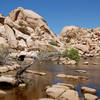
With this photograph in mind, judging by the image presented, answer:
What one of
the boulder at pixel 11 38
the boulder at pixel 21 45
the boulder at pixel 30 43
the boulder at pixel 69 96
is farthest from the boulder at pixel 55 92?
the boulder at pixel 21 45

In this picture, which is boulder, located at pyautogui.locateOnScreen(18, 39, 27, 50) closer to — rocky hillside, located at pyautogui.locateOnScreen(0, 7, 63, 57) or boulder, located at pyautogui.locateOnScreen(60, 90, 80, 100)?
rocky hillside, located at pyautogui.locateOnScreen(0, 7, 63, 57)

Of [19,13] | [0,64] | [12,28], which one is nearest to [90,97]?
[0,64]

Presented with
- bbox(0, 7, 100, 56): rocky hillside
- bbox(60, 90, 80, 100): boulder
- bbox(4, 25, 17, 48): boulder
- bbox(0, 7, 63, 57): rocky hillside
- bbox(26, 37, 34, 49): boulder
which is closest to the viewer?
bbox(60, 90, 80, 100): boulder

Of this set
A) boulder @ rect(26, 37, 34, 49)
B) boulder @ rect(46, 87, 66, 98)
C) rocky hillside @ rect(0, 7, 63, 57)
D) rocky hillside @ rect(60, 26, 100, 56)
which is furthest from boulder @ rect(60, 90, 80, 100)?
rocky hillside @ rect(60, 26, 100, 56)

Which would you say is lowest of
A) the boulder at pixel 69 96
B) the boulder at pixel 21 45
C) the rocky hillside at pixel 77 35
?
the boulder at pixel 69 96

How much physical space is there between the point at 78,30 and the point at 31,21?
140ft

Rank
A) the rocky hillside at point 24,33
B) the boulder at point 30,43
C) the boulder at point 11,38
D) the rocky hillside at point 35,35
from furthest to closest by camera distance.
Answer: the boulder at point 30,43 → the rocky hillside at point 35,35 → the rocky hillside at point 24,33 → the boulder at point 11,38

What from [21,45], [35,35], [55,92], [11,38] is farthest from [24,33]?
[55,92]

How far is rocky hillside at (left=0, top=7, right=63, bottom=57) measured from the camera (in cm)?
5334

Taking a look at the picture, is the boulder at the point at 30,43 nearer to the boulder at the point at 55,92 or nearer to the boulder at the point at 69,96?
the boulder at the point at 55,92

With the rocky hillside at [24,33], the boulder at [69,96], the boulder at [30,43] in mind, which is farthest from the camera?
the boulder at [30,43]

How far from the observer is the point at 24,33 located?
211ft

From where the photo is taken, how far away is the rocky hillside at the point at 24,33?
5334 centimetres

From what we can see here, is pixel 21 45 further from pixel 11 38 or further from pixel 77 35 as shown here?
pixel 77 35
